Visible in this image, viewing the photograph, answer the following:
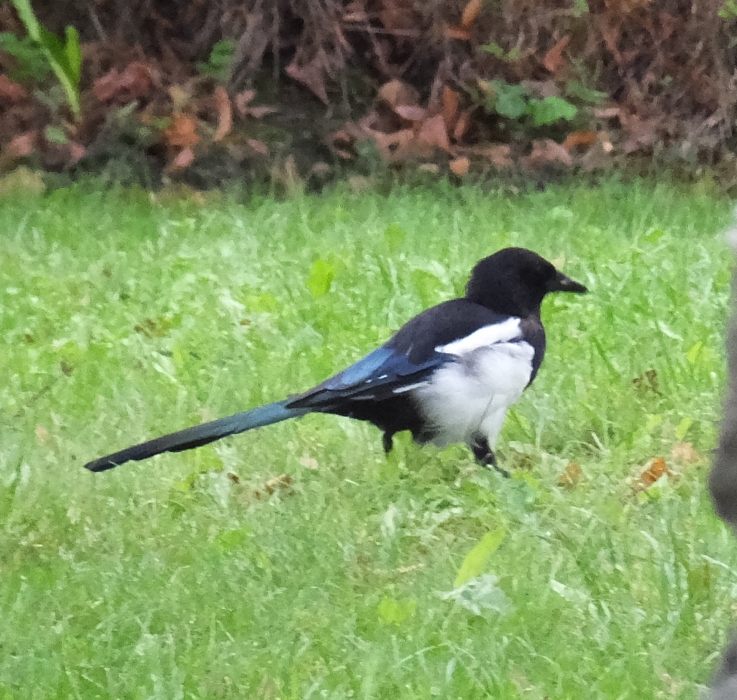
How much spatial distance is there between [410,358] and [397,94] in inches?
197

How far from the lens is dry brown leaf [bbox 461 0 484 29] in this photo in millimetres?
7512

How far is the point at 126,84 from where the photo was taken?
294 inches

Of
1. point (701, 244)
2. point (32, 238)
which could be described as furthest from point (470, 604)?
point (32, 238)

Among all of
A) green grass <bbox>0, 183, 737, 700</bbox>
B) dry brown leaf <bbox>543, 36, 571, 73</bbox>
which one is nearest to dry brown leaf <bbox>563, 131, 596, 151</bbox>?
dry brown leaf <bbox>543, 36, 571, 73</bbox>

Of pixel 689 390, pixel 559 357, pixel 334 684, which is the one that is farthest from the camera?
pixel 559 357

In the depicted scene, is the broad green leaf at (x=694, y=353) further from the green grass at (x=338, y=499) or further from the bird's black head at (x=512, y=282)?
the bird's black head at (x=512, y=282)

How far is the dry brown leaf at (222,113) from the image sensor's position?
24.2ft

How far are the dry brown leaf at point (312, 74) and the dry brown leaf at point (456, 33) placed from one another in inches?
31.2

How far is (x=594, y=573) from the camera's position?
7.97 ft

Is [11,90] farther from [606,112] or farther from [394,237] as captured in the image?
[606,112]

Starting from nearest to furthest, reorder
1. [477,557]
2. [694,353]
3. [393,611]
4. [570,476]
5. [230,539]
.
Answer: [393,611]
[477,557]
[230,539]
[570,476]
[694,353]

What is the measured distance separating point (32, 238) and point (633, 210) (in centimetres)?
287

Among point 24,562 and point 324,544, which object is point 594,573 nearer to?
point 324,544

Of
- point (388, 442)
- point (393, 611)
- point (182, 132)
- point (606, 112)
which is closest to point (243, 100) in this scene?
point (182, 132)
